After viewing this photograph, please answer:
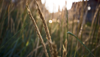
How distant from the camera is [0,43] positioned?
689 mm

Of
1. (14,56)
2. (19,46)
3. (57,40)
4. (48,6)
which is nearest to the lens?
(14,56)

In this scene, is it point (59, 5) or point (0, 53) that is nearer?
point (0, 53)

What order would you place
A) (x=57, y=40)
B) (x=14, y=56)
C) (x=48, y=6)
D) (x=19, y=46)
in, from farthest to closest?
(x=57, y=40) < (x=48, y=6) < (x=19, y=46) < (x=14, y=56)

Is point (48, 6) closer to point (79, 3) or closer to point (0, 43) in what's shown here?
point (79, 3)

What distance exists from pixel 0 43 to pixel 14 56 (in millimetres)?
142

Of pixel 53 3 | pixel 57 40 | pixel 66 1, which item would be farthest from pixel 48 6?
pixel 57 40

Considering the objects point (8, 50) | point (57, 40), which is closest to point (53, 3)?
point (57, 40)

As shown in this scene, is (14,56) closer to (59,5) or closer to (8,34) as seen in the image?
(8,34)

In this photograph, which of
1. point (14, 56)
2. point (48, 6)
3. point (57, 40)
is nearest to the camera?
point (14, 56)

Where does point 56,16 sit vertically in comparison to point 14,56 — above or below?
above

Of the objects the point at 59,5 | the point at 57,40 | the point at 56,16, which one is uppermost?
the point at 59,5

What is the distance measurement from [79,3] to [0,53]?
672 millimetres

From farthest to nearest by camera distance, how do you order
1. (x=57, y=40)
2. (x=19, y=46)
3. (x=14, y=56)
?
(x=57, y=40) → (x=19, y=46) → (x=14, y=56)

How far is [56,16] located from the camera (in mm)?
1010
